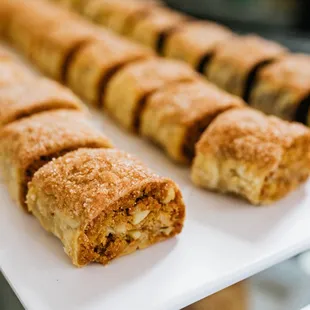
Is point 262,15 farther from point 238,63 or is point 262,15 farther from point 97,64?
point 97,64

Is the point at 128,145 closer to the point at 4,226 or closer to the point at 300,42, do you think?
the point at 4,226

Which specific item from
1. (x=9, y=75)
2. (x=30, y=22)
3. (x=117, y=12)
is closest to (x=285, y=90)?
(x=9, y=75)

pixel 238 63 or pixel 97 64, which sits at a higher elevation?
pixel 238 63

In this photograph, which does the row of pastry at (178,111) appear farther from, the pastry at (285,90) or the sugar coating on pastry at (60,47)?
the pastry at (285,90)


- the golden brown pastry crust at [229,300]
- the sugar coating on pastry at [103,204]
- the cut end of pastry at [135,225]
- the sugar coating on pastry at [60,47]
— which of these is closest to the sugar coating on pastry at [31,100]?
the sugar coating on pastry at [103,204]

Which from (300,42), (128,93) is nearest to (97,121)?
(128,93)

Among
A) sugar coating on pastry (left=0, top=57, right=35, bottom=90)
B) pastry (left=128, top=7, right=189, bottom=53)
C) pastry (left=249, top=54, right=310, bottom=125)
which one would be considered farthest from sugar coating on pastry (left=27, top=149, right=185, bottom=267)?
pastry (left=128, top=7, right=189, bottom=53)
